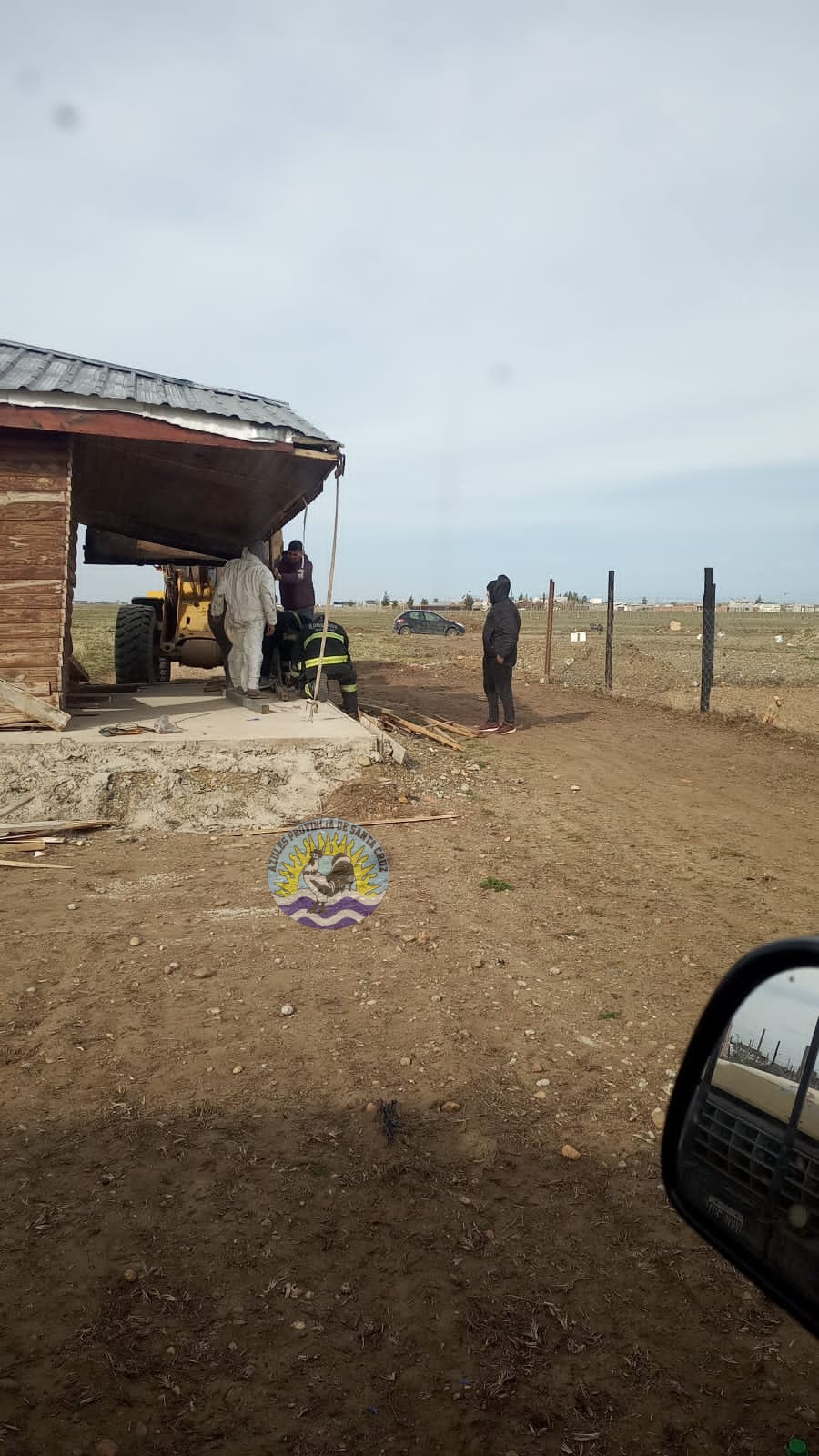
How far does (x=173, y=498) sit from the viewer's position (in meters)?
10.2

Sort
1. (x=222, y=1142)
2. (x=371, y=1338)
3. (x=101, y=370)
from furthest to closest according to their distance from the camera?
1. (x=101, y=370)
2. (x=222, y=1142)
3. (x=371, y=1338)

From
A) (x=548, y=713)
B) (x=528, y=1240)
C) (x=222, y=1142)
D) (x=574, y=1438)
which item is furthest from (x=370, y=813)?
(x=548, y=713)

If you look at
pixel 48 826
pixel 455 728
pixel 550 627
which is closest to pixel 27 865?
pixel 48 826

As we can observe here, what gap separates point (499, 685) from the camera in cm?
1205

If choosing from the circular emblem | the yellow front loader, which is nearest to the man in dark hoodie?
the yellow front loader

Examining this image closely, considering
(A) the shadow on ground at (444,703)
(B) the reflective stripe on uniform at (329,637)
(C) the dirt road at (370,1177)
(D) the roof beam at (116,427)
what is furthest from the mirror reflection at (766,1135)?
(A) the shadow on ground at (444,703)

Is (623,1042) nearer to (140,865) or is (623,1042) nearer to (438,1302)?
(438,1302)

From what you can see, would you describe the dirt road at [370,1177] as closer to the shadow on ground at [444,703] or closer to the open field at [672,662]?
the shadow on ground at [444,703]

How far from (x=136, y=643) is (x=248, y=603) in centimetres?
436

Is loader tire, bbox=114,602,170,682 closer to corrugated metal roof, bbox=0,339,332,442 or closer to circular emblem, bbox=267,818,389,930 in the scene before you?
corrugated metal roof, bbox=0,339,332,442

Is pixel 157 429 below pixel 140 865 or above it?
above

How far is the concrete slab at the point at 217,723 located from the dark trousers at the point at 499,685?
2848mm

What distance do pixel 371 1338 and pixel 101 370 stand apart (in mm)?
8474

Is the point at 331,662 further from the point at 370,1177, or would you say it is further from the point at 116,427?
the point at 370,1177
